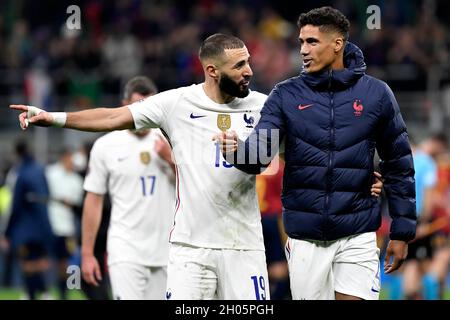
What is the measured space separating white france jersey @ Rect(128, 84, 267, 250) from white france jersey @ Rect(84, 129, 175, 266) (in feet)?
5.65

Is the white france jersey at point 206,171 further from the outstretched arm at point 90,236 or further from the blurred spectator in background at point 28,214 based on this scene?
the blurred spectator in background at point 28,214

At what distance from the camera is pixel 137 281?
30.4 feet

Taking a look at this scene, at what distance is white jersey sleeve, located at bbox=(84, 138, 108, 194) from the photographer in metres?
9.50

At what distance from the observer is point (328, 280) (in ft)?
23.3

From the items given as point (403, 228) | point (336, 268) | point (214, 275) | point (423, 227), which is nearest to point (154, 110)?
point (214, 275)

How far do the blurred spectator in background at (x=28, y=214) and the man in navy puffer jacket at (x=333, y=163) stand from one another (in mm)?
8151

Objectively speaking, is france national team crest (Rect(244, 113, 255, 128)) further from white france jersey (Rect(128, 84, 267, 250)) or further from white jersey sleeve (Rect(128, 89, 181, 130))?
white jersey sleeve (Rect(128, 89, 181, 130))

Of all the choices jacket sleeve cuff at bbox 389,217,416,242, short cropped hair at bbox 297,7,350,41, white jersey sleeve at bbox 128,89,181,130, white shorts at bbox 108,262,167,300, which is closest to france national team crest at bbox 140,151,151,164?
white shorts at bbox 108,262,167,300

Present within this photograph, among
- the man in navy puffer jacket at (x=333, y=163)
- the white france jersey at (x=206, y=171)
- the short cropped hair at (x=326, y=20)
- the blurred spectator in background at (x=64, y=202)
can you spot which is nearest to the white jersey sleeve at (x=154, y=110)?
the white france jersey at (x=206, y=171)

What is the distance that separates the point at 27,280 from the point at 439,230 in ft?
17.8

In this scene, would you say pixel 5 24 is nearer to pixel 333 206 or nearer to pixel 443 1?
pixel 443 1

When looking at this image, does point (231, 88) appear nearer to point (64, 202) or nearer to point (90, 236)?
point (90, 236)

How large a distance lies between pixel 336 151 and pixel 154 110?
1313 millimetres

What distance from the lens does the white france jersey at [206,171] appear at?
7457mm
